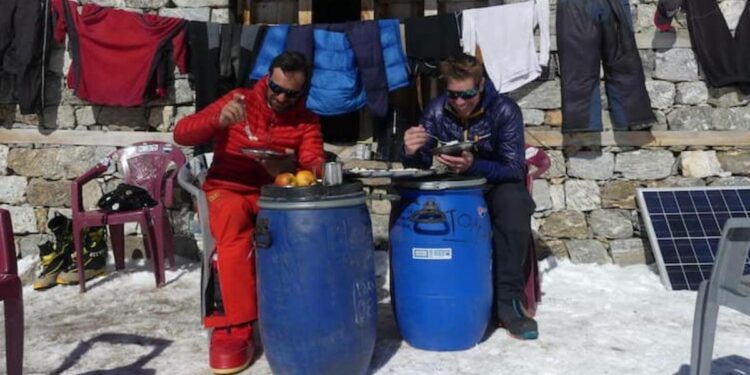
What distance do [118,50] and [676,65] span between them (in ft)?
13.5

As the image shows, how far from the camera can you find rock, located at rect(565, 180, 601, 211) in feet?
15.6

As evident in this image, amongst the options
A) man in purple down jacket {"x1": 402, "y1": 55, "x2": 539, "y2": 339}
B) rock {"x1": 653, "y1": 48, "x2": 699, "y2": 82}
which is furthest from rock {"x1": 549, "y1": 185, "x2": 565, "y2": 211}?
man in purple down jacket {"x1": 402, "y1": 55, "x2": 539, "y2": 339}

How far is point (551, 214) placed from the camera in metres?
4.80

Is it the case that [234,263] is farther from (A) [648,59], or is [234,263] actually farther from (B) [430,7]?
(A) [648,59]

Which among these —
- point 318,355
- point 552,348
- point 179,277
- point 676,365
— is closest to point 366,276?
point 318,355

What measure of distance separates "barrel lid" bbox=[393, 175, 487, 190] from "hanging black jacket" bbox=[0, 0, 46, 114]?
335 centimetres

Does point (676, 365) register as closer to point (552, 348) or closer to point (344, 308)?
point (552, 348)

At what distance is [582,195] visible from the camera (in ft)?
15.6

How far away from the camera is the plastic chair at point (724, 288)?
6.51 ft

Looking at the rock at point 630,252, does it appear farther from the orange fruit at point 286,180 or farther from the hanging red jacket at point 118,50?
the hanging red jacket at point 118,50

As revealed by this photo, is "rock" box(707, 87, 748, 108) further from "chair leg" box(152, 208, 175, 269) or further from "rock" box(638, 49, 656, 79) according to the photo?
"chair leg" box(152, 208, 175, 269)

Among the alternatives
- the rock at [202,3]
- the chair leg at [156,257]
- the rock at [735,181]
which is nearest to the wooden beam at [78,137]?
the chair leg at [156,257]

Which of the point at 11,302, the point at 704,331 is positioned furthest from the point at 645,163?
the point at 11,302

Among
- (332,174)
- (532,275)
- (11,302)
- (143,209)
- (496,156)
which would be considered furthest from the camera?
(143,209)
